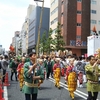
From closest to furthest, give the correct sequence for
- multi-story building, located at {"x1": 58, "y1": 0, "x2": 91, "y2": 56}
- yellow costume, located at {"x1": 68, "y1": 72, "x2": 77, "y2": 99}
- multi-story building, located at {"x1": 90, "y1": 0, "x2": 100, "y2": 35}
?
yellow costume, located at {"x1": 68, "y1": 72, "x2": 77, "y2": 99} → multi-story building, located at {"x1": 58, "y1": 0, "x2": 91, "y2": 56} → multi-story building, located at {"x1": 90, "y1": 0, "x2": 100, "y2": 35}

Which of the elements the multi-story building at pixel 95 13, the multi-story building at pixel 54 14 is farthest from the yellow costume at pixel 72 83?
the multi-story building at pixel 54 14

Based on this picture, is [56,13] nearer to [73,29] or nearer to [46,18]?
[73,29]

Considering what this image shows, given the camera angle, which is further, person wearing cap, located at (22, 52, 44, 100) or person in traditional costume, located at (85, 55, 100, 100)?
person in traditional costume, located at (85, 55, 100, 100)

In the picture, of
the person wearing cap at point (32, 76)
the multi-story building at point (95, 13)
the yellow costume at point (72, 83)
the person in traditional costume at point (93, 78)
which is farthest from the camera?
the multi-story building at point (95, 13)

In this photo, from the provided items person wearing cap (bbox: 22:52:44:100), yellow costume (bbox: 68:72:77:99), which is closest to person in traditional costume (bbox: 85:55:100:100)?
person wearing cap (bbox: 22:52:44:100)

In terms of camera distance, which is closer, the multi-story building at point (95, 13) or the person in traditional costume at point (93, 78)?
the person in traditional costume at point (93, 78)

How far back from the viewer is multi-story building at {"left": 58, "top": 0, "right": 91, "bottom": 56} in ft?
157

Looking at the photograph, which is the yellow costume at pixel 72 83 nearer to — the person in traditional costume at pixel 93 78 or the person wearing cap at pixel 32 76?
the person in traditional costume at pixel 93 78

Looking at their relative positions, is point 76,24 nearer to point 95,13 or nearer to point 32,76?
point 95,13

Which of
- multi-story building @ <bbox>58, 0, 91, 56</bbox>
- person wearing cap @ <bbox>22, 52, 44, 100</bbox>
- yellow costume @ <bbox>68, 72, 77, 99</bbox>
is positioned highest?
multi-story building @ <bbox>58, 0, 91, 56</bbox>

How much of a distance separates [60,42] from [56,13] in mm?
19910

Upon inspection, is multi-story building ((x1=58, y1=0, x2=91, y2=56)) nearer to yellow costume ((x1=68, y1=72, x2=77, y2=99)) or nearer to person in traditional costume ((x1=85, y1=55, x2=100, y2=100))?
yellow costume ((x1=68, y1=72, x2=77, y2=99))

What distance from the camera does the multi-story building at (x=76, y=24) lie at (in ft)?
157

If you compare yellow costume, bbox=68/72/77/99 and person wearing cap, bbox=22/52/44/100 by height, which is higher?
person wearing cap, bbox=22/52/44/100
